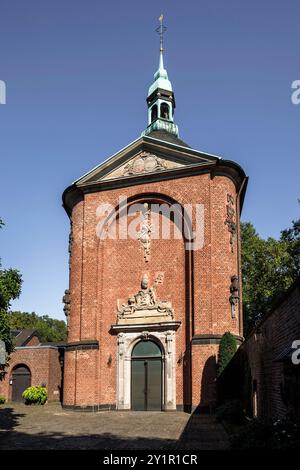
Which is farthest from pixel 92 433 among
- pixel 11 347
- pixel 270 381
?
pixel 270 381

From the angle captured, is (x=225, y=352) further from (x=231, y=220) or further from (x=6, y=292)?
(x=6, y=292)

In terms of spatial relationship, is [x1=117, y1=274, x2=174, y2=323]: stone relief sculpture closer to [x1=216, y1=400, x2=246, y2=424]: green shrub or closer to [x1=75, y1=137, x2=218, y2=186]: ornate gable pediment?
[x1=75, y1=137, x2=218, y2=186]: ornate gable pediment

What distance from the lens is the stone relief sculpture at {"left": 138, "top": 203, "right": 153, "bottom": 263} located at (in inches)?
978

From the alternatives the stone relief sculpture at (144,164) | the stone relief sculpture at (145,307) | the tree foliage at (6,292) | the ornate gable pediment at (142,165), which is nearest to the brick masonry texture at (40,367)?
the stone relief sculpture at (145,307)

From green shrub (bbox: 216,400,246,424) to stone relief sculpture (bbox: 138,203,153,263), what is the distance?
8940 mm

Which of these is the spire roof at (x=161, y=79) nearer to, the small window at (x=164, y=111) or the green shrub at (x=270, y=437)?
the small window at (x=164, y=111)

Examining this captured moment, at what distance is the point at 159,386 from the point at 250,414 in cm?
715

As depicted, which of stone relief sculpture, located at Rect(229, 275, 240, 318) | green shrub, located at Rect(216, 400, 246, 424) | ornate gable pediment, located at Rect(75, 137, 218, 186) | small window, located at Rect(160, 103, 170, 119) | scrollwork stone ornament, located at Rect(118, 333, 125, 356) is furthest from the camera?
small window, located at Rect(160, 103, 170, 119)

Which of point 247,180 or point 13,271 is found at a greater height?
point 247,180

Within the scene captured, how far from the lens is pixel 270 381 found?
12406mm

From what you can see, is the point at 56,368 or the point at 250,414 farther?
the point at 56,368

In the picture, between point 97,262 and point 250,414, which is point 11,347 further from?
point 97,262

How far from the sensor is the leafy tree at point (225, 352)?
20.5 metres

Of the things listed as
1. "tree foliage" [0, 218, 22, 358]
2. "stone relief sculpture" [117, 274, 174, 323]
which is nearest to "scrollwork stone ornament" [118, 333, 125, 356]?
"stone relief sculpture" [117, 274, 174, 323]
